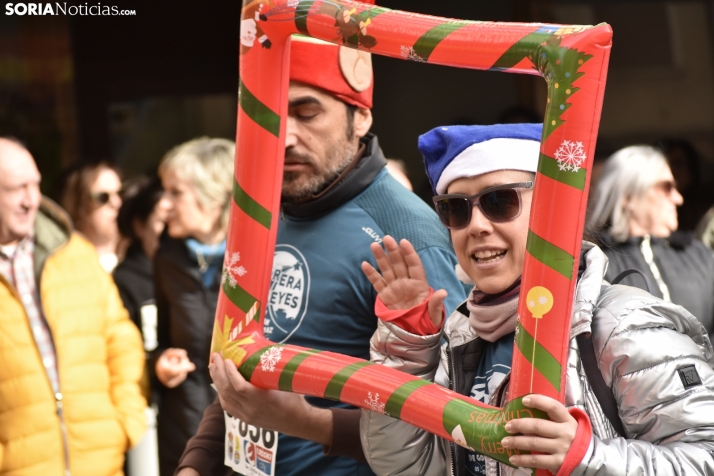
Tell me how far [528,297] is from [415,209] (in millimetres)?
826

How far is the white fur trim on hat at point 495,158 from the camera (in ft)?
5.39

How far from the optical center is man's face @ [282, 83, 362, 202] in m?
2.20

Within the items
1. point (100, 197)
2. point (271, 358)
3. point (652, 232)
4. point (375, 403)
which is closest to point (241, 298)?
point (271, 358)

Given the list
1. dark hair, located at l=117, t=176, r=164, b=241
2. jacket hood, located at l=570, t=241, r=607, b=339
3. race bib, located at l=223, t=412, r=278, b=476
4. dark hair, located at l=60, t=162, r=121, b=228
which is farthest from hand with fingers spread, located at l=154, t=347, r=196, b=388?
jacket hood, located at l=570, t=241, r=607, b=339

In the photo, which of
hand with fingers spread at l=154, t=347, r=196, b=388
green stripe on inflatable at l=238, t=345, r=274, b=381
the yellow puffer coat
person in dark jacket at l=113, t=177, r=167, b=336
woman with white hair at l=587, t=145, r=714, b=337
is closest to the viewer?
green stripe on inflatable at l=238, t=345, r=274, b=381

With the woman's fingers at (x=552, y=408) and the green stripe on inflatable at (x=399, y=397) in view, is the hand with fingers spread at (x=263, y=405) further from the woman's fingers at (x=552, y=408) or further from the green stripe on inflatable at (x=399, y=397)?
the woman's fingers at (x=552, y=408)

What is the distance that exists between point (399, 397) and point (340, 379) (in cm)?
13

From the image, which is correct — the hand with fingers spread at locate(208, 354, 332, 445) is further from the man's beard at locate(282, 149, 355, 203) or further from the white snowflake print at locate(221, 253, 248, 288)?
the man's beard at locate(282, 149, 355, 203)

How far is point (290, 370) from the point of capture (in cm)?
173

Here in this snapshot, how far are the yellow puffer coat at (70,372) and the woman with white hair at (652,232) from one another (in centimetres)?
195

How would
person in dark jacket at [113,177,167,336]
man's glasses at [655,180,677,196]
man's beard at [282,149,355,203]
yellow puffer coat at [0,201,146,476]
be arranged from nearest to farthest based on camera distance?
man's beard at [282,149,355,203], yellow puffer coat at [0,201,146,476], man's glasses at [655,180,677,196], person in dark jacket at [113,177,167,336]

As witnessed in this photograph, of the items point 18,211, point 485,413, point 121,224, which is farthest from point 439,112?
point 485,413

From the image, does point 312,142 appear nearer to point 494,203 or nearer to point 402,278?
→ point 402,278

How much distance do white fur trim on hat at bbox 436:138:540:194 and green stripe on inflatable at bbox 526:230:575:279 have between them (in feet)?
0.90
